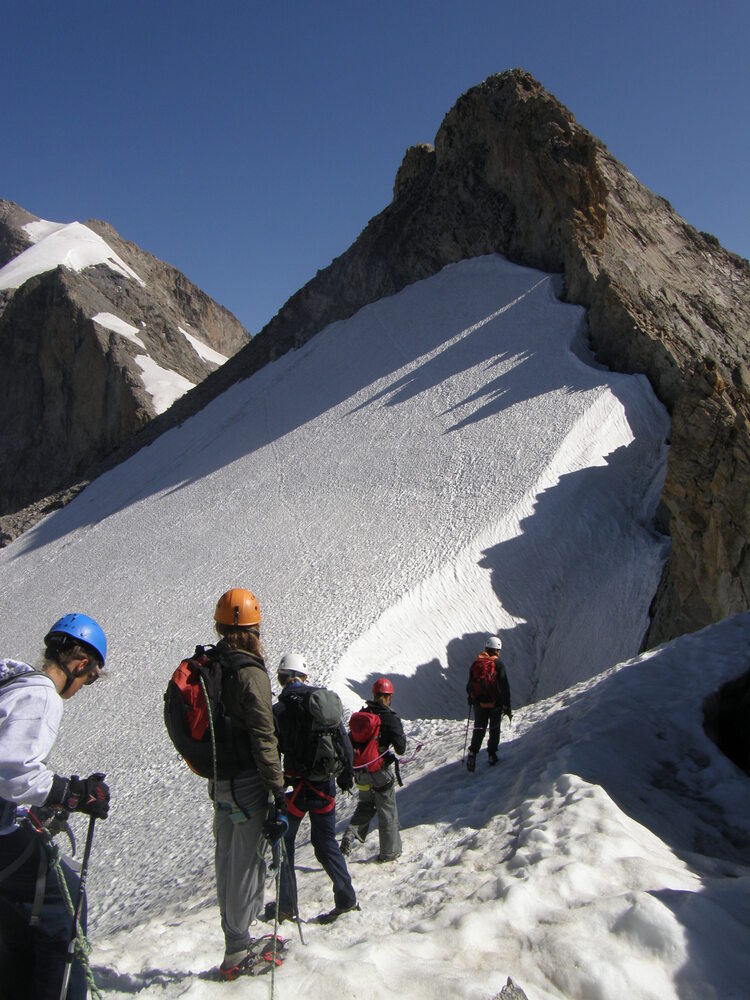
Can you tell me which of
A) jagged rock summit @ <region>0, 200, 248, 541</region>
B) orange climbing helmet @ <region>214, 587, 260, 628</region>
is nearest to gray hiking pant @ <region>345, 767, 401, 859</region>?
orange climbing helmet @ <region>214, 587, 260, 628</region>

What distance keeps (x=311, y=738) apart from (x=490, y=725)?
11.1ft

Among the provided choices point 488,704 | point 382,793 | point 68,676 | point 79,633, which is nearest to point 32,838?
point 68,676

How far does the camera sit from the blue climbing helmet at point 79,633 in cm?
352

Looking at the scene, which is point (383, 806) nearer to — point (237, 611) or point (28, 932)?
point (237, 611)

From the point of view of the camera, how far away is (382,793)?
620cm

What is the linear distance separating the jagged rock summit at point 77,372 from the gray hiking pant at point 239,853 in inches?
1586

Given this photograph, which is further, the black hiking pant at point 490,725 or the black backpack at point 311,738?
the black hiking pant at point 490,725

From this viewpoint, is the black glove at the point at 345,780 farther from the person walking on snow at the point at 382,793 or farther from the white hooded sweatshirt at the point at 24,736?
the white hooded sweatshirt at the point at 24,736

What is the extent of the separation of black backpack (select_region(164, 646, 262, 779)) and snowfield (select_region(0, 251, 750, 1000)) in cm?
102

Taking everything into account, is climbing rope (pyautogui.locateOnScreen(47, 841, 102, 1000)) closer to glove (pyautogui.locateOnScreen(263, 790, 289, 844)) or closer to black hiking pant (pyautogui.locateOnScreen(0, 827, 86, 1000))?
black hiking pant (pyautogui.locateOnScreen(0, 827, 86, 1000))

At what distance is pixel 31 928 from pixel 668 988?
2771 mm

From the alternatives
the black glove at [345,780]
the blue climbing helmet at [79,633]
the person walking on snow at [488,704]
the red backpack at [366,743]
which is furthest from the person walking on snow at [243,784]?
the person walking on snow at [488,704]

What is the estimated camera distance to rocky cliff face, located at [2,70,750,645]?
12.7 meters

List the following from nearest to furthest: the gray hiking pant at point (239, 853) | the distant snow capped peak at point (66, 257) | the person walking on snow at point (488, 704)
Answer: the gray hiking pant at point (239, 853)
the person walking on snow at point (488, 704)
the distant snow capped peak at point (66, 257)
